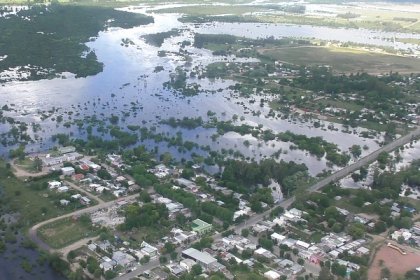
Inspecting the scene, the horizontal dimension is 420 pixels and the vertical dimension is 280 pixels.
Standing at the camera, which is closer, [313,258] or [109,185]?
[313,258]

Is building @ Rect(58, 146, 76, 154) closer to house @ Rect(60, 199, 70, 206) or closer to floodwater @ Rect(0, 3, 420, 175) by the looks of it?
floodwater @ Rect(0, 3, 420, 175)

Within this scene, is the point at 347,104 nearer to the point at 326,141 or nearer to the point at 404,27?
the point at 326,141

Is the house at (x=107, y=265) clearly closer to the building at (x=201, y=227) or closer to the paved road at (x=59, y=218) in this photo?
the paved road at (x=59, y=218)

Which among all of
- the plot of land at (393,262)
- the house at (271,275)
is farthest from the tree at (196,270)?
the plot of land at (393,262)

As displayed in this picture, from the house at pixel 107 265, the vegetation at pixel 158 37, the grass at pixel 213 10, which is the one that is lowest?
the house at pixel 107 265

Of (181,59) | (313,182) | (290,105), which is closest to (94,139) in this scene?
(313,182)

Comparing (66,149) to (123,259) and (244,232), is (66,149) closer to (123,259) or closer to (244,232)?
(123,259)

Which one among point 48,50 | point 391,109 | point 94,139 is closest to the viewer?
point 94,139
